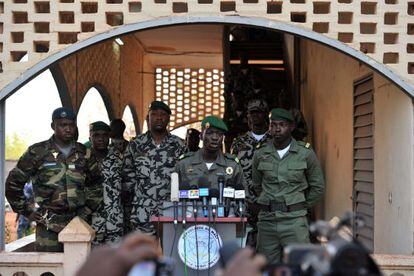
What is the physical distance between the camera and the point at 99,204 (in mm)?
6770

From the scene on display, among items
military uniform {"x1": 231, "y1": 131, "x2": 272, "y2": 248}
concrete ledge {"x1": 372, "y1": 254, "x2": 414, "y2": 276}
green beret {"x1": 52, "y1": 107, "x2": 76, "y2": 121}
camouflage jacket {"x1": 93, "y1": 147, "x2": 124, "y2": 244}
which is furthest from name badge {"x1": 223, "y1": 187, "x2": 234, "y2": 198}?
camouflage jacket {"x1": 93, "y1": 147, "x2": 124, "y2": 244}

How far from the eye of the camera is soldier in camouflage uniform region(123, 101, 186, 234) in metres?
7.03

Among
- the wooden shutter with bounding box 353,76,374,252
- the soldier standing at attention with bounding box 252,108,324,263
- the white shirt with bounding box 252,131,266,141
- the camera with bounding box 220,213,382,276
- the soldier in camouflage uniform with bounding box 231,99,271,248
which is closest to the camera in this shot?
the camera with bounding box 220,213,382,276

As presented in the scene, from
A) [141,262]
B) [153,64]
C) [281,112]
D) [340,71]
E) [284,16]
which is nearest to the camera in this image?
[141,262]

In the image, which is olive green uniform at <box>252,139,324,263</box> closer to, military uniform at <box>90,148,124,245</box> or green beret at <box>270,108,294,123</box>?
green beret at <box>270,108,294,123</box>

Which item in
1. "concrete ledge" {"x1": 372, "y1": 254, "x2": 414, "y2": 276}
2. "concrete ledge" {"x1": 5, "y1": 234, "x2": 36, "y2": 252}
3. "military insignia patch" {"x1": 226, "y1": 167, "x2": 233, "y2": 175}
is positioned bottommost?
"concrete ledge" {"x1": 5, "y1": 234, "x2": 36, "y2": 252}

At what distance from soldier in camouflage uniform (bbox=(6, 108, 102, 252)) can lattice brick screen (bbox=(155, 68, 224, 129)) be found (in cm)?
1222

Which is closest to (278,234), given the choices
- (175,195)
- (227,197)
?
(227,197)

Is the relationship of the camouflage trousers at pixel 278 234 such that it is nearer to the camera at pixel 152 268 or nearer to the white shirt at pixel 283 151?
the white shirt at pixel 283 151

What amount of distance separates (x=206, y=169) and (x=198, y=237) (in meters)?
0.92

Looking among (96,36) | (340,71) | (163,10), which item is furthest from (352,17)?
(340,71)

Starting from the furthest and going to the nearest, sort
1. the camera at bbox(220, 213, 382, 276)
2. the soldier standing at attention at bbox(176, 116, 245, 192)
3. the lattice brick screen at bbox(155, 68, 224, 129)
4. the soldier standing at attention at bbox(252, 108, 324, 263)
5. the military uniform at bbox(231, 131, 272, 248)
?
the lattice brick screen at bbox(155, 68, 224, 129) < the military uniform at bbox(231, 131, 272, 248) < the soldier standing at attention at bbox(252, 108, 324, 263) < the soldier standing at attention at bbox(176, 116, 245, 192) < the camera at bbox(220, 213, 382, 276)

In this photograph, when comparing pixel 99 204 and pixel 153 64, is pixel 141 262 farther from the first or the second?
pixel 153 64

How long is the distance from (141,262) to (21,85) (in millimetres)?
3473
